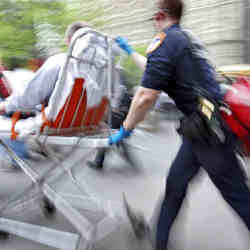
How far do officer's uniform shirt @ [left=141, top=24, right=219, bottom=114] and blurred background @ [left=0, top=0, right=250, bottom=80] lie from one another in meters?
5.36

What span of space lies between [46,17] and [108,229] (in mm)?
7778

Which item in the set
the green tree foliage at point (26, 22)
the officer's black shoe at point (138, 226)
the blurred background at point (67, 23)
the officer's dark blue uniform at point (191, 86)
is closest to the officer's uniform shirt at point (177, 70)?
the officer's dark blue uniform at point (191, 86)

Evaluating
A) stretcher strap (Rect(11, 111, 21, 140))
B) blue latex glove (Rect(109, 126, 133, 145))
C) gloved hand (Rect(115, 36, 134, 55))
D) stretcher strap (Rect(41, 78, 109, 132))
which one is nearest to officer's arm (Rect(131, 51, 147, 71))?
gloved hand (Rect(115, 36, 134, 55))

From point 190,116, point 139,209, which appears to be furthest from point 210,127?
point 139,209

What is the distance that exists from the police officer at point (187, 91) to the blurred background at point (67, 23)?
5.29 metres

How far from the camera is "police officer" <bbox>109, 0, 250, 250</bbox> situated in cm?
246

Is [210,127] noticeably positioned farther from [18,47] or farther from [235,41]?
[235,41]

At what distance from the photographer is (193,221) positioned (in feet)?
12.4

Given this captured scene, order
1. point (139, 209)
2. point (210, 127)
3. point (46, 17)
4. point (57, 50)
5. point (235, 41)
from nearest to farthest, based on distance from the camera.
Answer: point (210, 127), point (139, 209), point (46, 17), point (57, 50), point (235, 41)

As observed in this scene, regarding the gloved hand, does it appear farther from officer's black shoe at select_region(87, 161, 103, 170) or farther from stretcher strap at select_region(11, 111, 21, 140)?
officer's black shoe at select_region(87, 161, 103, 170)

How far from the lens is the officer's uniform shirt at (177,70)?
2.45m

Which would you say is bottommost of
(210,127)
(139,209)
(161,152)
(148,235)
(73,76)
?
(161,152)

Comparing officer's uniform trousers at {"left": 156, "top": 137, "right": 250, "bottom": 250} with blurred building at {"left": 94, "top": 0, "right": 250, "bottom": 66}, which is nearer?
officer's uniform trousers at {"left": 156, "top": 137, "right": 250, "bottom": 250}

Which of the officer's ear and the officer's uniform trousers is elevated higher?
the officer's ear
